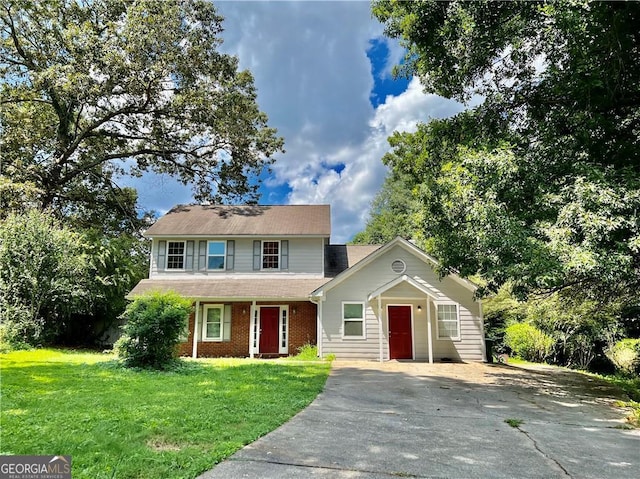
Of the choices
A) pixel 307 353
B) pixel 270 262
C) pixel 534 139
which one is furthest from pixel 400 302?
pixel 534 139

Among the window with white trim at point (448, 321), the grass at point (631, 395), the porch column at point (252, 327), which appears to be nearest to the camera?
the grass at point (631, 395)

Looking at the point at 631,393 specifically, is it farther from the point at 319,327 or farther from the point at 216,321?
the point at 216,321

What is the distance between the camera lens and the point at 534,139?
9.82m

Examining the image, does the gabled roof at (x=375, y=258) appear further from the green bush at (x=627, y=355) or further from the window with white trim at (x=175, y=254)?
the window with white trim at (x=175, y=254)

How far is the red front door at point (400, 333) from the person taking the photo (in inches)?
624

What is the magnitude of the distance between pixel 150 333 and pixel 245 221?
9.51 metres

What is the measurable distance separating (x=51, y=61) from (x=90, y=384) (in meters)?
19.3

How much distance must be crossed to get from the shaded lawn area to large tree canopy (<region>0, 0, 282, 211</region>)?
48.3 feet

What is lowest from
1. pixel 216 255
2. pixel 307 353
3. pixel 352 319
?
pixel 307 353

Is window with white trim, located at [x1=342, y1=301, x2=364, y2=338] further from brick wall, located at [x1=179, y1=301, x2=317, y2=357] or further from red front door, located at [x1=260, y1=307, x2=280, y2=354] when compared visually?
red front door, located at [x1=260, y1=307, x2=280, y2=354]

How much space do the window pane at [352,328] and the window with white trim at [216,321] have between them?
5124 millimetres

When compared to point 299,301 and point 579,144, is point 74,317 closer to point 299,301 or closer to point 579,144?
point 299,301

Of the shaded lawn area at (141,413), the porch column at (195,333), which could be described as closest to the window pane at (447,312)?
the shaded lawn area at (141,413)

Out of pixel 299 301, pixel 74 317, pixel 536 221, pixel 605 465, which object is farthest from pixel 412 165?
pixel 74 317
